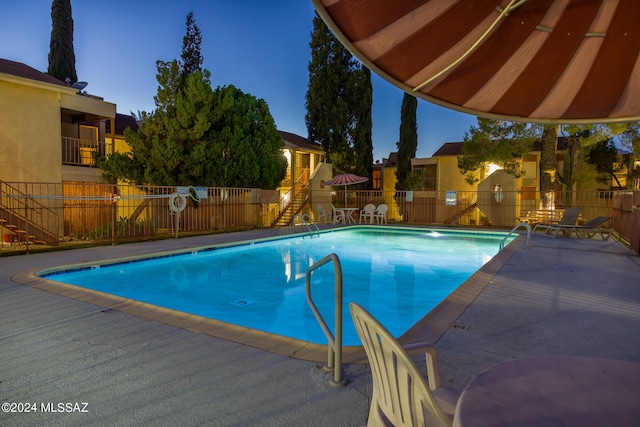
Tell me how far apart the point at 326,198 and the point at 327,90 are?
25.7 feet

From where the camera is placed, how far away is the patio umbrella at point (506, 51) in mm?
1620

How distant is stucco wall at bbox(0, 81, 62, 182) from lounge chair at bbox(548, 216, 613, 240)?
16490 millimetres

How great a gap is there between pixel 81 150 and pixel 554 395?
18188mm

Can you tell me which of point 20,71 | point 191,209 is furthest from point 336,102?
point 20,71

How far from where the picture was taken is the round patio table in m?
1.20

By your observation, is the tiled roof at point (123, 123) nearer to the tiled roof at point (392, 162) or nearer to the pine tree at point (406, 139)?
the pine tree at point (406, 139)

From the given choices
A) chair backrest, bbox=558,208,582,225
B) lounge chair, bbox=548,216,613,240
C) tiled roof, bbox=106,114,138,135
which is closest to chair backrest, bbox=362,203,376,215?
lounge chair, bbox=548,216,613,240

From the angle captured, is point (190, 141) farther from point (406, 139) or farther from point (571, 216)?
point (406, 139)

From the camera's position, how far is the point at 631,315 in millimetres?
4340

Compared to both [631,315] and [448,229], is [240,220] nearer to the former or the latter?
[448,229]

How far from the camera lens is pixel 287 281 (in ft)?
26.0

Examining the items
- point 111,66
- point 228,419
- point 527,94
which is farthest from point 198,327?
point 111,66

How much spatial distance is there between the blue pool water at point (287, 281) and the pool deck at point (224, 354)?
1534 mm

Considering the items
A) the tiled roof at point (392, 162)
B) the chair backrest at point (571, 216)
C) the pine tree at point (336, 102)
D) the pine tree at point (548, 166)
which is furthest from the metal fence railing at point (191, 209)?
the tiled roof at point (392, 162)
